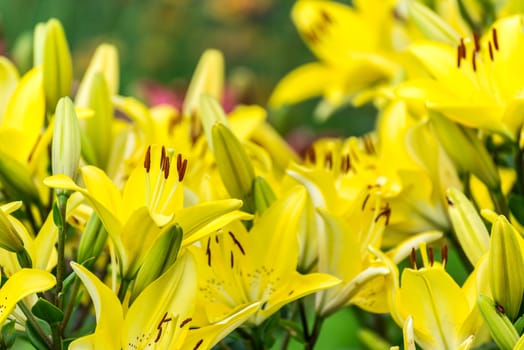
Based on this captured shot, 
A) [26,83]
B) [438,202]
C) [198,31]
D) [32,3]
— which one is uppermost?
[26,83]

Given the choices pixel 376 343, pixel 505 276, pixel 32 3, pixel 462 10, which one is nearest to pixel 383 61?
pixel 462 10

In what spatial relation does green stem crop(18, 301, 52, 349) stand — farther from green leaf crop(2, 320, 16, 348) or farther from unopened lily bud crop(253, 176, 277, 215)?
unopened lily bud crop(253, 176, 277, 215)

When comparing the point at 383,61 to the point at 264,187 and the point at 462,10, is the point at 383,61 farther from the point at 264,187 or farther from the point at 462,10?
the point at 264,187

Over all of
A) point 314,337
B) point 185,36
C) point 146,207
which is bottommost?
point 185,36

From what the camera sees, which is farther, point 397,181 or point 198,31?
point 198,31

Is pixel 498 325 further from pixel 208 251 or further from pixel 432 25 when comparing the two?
pixel 432 25

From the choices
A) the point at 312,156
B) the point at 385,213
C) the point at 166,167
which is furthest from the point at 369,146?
the point at 166,167

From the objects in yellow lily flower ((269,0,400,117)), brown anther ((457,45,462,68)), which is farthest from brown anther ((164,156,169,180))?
yellow lily flower ((269,0,400,117))
